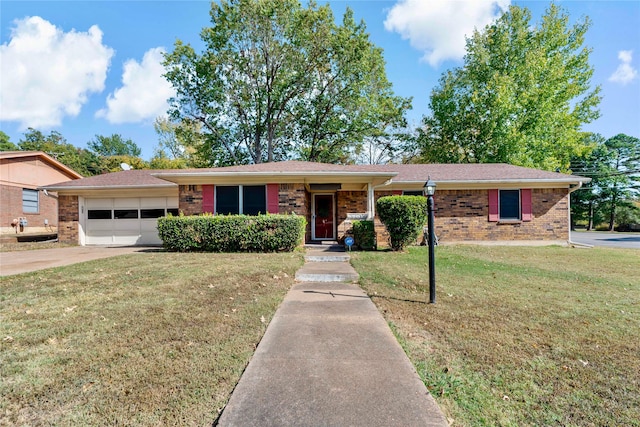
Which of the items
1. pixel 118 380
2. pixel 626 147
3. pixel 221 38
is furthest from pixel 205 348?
pixel 626 147

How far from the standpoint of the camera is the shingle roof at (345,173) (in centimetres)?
1085

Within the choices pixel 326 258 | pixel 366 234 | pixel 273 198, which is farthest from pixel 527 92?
pixel 326 258

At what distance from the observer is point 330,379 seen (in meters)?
2.34

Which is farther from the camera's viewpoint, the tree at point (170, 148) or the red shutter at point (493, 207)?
the tree at point (170, 148)

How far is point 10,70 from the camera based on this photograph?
12.8 metres

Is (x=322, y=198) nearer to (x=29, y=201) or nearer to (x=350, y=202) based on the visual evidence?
(x=350, y=202)

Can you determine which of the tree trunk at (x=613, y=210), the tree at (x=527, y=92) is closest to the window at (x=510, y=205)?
the tree at (x=527, y=92)

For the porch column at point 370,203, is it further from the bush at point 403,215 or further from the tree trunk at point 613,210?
the tree trunk at point 613,210

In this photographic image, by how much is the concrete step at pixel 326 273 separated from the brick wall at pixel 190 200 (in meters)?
6.05

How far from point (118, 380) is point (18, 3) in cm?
1417

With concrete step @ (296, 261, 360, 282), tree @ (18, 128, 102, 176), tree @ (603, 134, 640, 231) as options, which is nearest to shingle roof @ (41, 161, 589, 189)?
concrete step @ (296, 261, 360, 282)

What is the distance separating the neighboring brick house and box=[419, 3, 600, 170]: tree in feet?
97.3

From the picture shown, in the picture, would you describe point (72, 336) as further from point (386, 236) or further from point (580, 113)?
point (580, 113)

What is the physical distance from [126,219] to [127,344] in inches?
509
